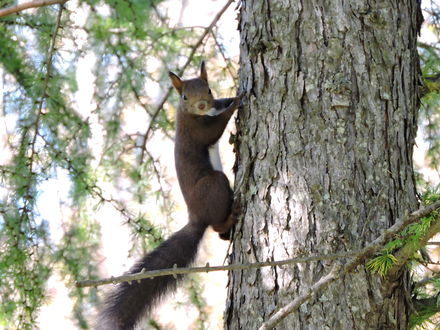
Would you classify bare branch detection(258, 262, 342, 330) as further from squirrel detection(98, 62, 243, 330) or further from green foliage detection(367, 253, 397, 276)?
squirrel detection(98, 62, 243, 330)

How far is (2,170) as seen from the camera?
119 inches

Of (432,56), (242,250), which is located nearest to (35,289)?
(242,250)

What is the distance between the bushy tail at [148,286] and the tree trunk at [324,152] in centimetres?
36

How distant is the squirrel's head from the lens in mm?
3143

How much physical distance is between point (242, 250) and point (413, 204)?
0.63m

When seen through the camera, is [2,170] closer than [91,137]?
Yes

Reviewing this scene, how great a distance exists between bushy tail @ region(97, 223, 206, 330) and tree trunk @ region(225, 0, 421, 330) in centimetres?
36

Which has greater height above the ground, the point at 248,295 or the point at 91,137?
the point at 91,137

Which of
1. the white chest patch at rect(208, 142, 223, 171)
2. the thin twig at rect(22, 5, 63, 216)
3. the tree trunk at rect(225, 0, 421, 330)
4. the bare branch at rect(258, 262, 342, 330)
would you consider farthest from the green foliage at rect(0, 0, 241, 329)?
the bare branch at rect(258, 262, 342, 330)

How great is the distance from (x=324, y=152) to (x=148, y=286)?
881 mm

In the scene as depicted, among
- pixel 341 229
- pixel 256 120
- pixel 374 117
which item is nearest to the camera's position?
pixel 341 229

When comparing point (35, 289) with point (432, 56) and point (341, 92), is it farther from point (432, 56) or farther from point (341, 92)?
point (432, 56)

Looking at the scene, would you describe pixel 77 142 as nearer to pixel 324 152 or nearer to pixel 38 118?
pixel 38 118

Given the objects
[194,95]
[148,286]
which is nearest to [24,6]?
[194,95]
